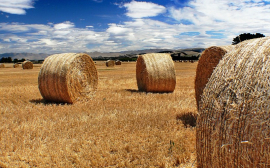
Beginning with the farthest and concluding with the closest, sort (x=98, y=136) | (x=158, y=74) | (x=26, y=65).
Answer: (x=26, y=65) < (x=158, y=74) < (x=98, y=136)

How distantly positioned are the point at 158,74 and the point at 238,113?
8455 millimetres

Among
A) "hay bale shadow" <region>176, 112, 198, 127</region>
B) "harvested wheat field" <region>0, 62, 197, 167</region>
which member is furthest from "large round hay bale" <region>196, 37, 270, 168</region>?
"hay bale shadow" <region>176, 112, 198, 127</region>

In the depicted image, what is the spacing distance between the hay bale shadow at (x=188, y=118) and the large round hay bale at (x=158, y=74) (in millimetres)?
4195

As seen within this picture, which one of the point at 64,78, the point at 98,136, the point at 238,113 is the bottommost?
the point at 98,136

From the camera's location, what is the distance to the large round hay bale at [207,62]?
6.32 meters

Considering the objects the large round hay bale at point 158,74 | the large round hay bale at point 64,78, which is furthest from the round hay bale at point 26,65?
the large round hay bale at point 64,78

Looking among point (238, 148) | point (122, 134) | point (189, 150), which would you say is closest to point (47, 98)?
point (122, 134)

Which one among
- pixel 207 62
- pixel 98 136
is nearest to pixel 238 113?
pixel 98 136

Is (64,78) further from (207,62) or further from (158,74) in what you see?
(207,62)

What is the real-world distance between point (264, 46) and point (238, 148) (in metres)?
1.41

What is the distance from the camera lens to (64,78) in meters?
8.88

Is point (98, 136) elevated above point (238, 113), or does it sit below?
below

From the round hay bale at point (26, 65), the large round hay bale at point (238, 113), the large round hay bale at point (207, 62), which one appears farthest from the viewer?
the round hay bale at point (26, 65)

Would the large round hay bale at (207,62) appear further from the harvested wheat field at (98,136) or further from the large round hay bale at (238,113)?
the large round hay bale at (238,113)
